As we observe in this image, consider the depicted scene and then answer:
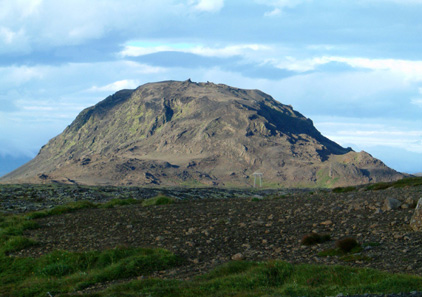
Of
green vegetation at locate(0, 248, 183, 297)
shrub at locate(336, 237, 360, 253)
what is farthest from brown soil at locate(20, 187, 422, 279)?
green vegetation at locate(0, 248, 183, 297)

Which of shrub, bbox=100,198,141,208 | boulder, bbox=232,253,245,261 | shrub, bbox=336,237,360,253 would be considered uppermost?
shrub, bbox=336,237,360,253

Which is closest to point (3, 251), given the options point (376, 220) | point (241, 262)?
point (241, 262)

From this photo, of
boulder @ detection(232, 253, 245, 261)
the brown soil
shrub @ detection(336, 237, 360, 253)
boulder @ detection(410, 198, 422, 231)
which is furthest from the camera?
boulder @ detection(410, 198, 422, 231)

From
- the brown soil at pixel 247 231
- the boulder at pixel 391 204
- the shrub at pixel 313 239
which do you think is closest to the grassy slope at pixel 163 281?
the brown soil at pixel 247 231

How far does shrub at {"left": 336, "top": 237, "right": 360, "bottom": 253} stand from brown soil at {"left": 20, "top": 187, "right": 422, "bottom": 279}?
61cm

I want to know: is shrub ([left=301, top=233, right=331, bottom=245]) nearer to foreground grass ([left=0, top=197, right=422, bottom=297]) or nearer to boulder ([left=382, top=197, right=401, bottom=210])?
foreground grass ([left=0, top=197, right=422, bottom=297])

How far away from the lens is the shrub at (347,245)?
16.5 m

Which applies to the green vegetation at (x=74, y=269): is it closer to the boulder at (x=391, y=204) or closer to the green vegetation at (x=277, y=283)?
the green vegetation at (x=277, y=283)

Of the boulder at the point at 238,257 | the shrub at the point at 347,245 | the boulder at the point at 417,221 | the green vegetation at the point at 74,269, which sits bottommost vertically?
the green vegetation at the point at 74,269

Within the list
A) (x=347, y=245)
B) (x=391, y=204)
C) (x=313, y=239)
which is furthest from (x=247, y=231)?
(x=391, y=204)

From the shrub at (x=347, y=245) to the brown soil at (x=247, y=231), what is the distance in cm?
61

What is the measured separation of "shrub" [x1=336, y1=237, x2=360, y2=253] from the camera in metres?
16.5

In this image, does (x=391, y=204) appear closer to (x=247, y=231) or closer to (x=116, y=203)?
(x=247, y=231)

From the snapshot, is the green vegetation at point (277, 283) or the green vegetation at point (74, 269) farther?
the green vegetation at point (74, 269)
